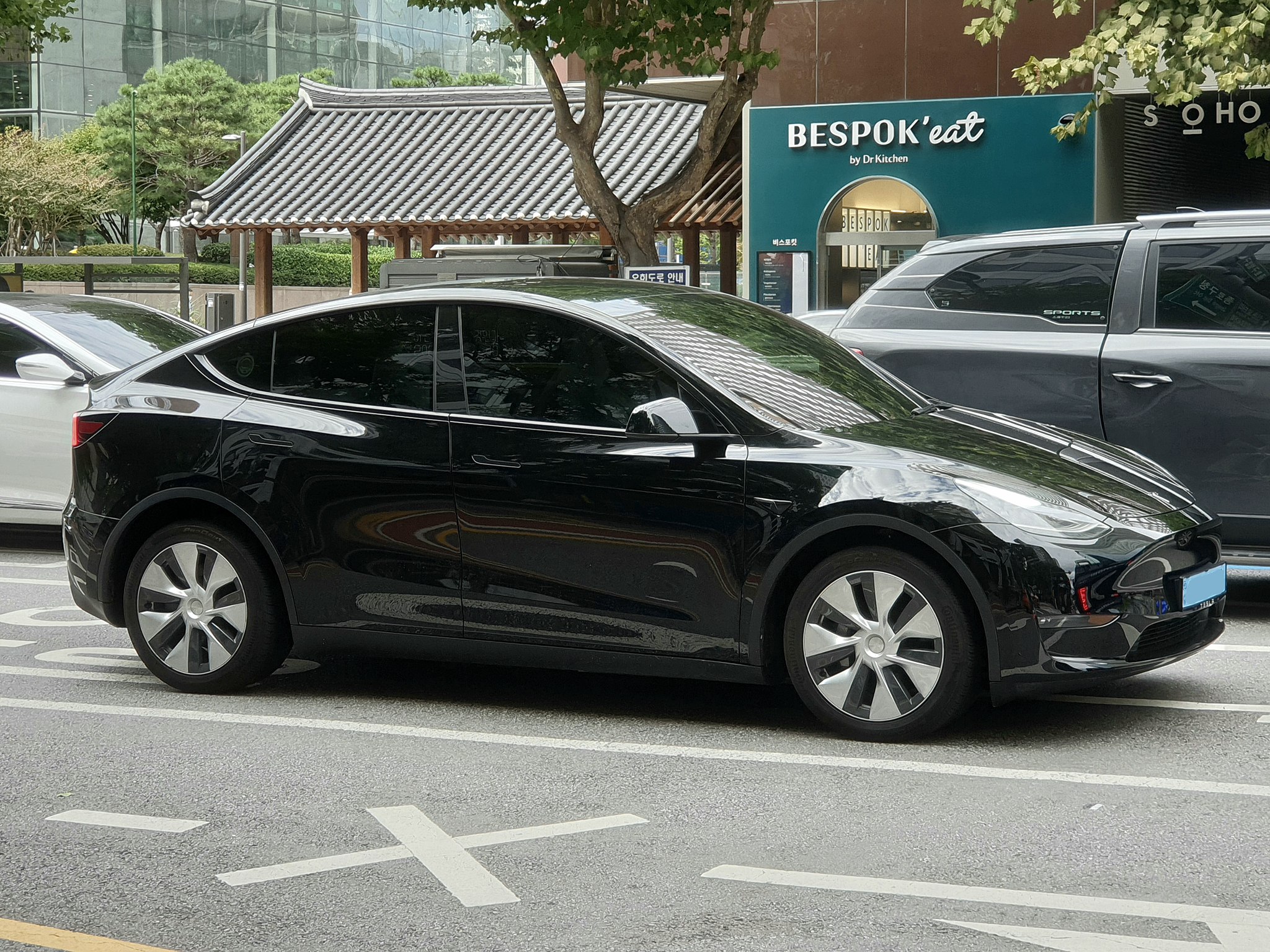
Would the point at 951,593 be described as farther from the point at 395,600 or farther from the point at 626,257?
the point at 626,257

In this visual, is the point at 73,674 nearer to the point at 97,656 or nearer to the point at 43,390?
the point at 97,656

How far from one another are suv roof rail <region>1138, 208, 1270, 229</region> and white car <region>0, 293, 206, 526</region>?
20.0 ft

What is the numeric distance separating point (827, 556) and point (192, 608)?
2573 mm

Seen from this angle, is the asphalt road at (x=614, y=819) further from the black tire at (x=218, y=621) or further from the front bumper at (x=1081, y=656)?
the front bumper at (x=1081, y=656)

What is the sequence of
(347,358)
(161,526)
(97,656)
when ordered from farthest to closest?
(97,656)
(161,526)
(347,358)

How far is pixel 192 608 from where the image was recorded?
686cm

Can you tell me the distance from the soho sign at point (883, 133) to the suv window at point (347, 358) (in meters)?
13.6

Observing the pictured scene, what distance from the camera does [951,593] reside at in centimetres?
571

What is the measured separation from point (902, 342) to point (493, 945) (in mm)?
5392

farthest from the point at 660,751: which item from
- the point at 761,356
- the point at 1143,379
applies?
the point at 1143,379

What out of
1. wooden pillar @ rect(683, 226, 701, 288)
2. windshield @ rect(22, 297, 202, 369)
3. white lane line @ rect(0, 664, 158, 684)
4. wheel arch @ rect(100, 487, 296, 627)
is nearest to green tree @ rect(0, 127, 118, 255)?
wooden pillar @ rect(683, 226, 701, 288)

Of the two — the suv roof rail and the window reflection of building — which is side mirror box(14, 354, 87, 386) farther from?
the suv roof rail

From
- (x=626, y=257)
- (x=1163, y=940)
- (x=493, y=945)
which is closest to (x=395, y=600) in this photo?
(x=493, y=945)

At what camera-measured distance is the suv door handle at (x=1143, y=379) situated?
8141 mm
